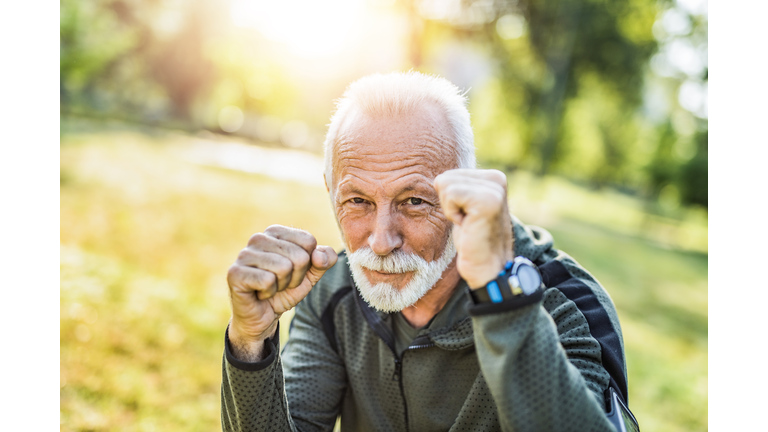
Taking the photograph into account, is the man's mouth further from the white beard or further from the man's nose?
the man's nose

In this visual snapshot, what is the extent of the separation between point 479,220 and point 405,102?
2.76ft

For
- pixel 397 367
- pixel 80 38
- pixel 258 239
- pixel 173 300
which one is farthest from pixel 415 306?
pixel 80 38

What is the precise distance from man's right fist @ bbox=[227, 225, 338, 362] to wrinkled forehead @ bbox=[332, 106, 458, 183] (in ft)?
1.48

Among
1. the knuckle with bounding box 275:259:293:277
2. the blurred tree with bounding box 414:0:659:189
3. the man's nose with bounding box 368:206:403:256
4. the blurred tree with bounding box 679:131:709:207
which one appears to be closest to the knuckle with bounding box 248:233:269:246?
the knuckle with bounding box 275:259:293:277

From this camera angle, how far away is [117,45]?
14172 mm

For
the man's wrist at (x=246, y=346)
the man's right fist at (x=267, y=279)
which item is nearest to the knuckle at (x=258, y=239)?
the man's right fist at (x=267, y=279)

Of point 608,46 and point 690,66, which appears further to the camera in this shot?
point 608,46

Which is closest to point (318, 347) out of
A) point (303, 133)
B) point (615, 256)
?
point (615, 256)

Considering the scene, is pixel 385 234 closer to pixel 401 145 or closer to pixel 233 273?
pixel 401 145

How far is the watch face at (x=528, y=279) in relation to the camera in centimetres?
133

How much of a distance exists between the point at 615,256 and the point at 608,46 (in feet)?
39.3

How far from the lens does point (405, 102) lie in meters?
2.00

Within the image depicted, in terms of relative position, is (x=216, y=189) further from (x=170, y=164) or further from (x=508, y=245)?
(x=508, y=245)

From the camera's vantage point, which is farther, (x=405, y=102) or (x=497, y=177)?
(x=405, y=102)
